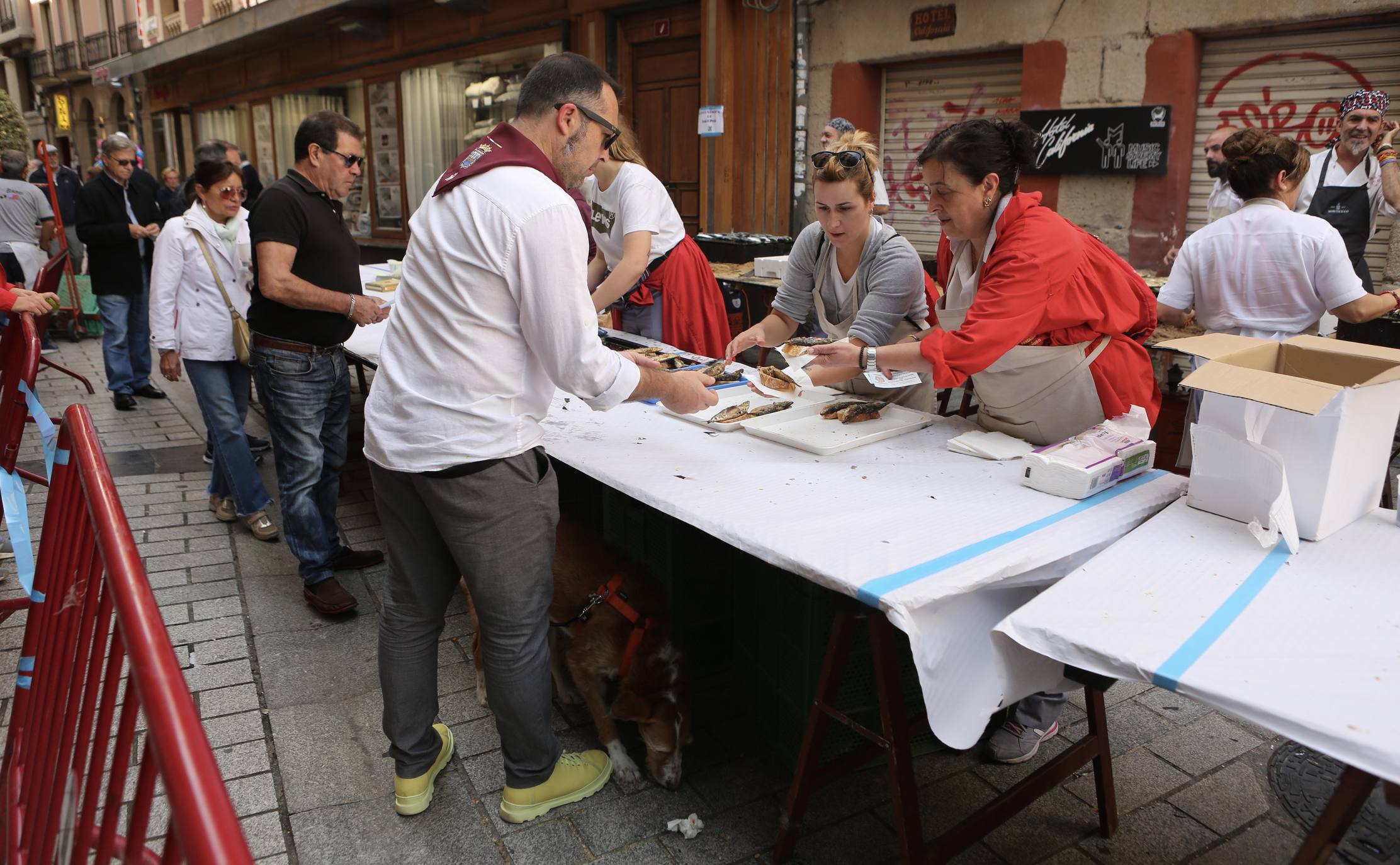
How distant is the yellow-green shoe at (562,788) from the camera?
2590mm

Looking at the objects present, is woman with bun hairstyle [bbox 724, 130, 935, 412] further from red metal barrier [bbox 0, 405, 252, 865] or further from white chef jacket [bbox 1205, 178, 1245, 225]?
white chef jacket [bbox 1205, 178, 1245, 225]

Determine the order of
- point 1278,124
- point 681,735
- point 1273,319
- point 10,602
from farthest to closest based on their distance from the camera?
1. point 1278,124
2. point 1273,319
3. point 10,602
4. point 681,735

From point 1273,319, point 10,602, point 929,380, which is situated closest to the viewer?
point 10,602

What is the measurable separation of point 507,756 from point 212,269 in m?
3.05

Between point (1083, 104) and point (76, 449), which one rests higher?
point (1083, 104)

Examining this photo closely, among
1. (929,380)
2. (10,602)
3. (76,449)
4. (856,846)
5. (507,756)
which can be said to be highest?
(76,449)

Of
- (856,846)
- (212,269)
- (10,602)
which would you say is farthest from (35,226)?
(856,846)

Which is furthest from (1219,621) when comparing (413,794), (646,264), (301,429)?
(301,429)

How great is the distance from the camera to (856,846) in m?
2.54

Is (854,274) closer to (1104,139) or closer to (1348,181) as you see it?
(1348,181)

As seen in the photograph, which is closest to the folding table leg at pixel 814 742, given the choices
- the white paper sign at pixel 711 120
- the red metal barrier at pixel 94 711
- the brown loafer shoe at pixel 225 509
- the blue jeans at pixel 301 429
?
the red metal barrier at pixel 94 711

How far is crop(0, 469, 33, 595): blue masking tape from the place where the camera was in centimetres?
237

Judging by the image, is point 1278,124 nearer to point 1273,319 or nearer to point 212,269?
point 1273,319

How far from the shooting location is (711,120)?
9.70 metres
